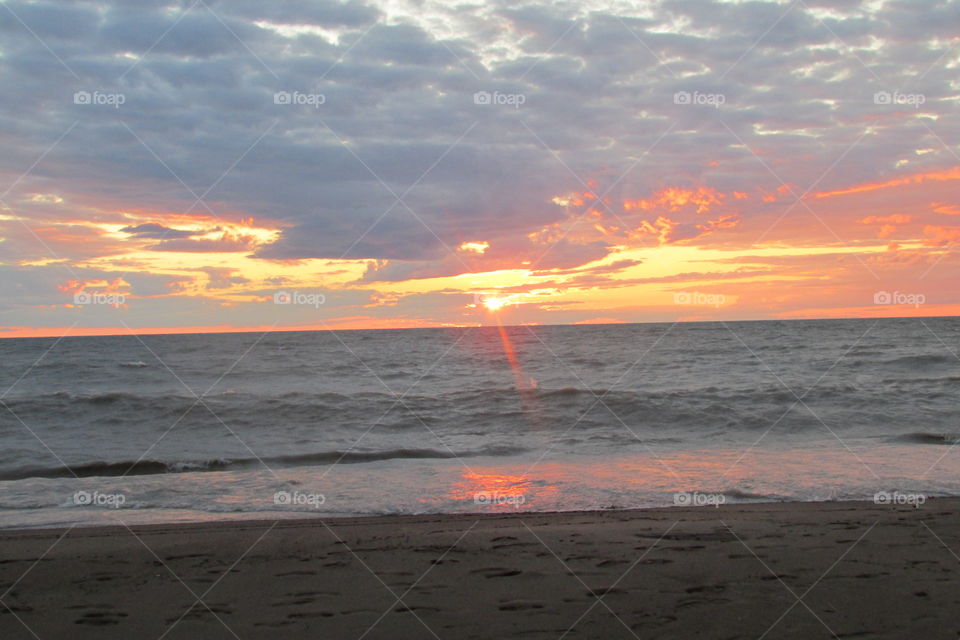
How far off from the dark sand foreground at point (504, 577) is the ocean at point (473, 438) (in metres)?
1.44

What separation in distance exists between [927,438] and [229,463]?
16168mm

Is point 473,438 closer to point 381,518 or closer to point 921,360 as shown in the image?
point 381,518

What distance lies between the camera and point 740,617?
4.89 metres

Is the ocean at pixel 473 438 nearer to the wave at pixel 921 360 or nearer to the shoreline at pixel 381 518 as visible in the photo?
the wave at pixel 921 360

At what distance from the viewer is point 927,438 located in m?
16.3

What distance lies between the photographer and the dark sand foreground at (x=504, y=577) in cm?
491

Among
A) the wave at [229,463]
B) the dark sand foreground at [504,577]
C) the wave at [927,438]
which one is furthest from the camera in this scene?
the wave at [927,438]

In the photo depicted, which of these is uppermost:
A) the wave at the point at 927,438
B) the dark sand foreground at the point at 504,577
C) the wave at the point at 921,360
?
the wave at the point at 921,360

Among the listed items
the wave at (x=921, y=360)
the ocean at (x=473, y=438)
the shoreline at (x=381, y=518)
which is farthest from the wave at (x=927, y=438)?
the wave at (x=921, y=360)

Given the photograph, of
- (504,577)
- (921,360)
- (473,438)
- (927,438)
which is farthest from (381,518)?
(921,360)

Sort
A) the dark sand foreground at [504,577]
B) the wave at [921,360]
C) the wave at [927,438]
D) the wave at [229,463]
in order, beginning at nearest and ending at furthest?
the dark sand foreground at [504,577] < the wave at [229,463] < the wave at [927,438] < the wave at [921,360]

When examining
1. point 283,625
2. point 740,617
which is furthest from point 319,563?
point 740,617

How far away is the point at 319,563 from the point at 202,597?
1192 mm

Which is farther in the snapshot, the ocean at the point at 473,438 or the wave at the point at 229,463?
the wave at the point at 229,463
